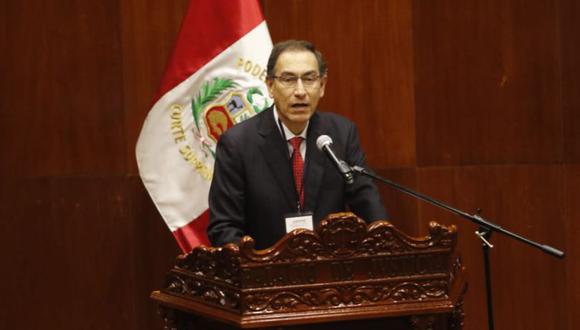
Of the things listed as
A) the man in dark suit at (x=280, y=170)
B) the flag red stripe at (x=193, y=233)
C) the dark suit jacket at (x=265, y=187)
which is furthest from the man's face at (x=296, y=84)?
the flag red stripe at (x=193, y=233)

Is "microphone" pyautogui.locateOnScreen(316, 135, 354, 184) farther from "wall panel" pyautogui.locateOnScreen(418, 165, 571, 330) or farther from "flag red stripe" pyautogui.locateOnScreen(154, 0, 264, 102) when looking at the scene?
"wall panel" pyautogui.locateOnScreen(418, 165, 571, 330)

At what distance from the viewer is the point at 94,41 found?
12.8ft

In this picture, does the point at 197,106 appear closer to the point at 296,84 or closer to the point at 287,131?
the point at 287,131

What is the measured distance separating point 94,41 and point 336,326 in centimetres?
207

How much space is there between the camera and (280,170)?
3.12 meters

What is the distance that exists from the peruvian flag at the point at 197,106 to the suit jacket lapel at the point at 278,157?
543 millimetres

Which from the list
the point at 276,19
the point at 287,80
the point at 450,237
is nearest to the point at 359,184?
the point at 287,80

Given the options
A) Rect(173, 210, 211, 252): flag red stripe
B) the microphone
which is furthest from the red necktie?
Rect(173, 210, 211, 252): flag red stripe

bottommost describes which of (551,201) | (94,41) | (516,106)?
(551,201)

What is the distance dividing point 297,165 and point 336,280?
832 millimetres

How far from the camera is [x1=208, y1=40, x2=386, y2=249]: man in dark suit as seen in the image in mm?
3086

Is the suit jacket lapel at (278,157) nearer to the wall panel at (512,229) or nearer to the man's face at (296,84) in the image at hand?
the man's face at (296,84)

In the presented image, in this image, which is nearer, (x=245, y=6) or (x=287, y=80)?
(x=287, y=80)

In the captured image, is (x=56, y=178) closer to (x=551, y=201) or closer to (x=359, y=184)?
(x=359, y=184)
